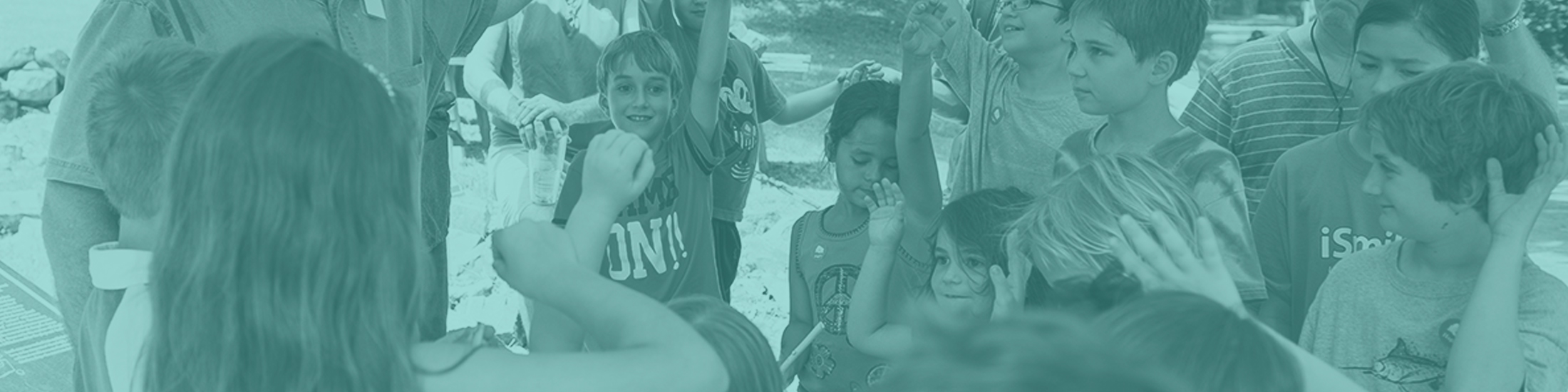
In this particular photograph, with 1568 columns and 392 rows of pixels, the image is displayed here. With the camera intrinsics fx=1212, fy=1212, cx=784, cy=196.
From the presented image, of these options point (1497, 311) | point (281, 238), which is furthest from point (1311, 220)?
point (281, 238)

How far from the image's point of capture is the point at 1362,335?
161cm

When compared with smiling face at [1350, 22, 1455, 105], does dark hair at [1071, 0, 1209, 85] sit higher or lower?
higher

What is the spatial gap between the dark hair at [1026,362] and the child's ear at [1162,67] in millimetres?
1259

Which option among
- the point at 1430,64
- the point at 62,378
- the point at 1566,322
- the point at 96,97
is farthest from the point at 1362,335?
the point at 62,378

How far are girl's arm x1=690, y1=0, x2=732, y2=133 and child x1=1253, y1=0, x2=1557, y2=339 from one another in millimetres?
1180

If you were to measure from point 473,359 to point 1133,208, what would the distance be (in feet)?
2.61

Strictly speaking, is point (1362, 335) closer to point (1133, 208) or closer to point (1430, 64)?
point (1133, 208)

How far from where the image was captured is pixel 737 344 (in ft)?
4.41

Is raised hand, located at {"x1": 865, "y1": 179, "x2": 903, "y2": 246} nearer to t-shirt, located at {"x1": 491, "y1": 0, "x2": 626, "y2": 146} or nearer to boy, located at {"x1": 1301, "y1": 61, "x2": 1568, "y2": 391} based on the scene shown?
boy, located at {"x1": 1301, "y1": 61, "x2": 1568, "y2": 391}

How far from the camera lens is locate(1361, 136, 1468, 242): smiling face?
152 cm

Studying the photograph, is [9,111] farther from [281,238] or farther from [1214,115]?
[1214,115]

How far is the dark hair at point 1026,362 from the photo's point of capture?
0.64 metres

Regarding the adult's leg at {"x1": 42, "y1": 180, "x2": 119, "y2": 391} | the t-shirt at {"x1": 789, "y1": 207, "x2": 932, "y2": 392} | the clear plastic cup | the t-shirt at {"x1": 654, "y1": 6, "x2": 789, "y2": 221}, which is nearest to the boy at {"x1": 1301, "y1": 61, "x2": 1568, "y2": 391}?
the t-shirt at {"x1": 789, "y1": 207, "x2": 932, "y2": 392}

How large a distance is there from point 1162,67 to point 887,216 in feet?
1.69
